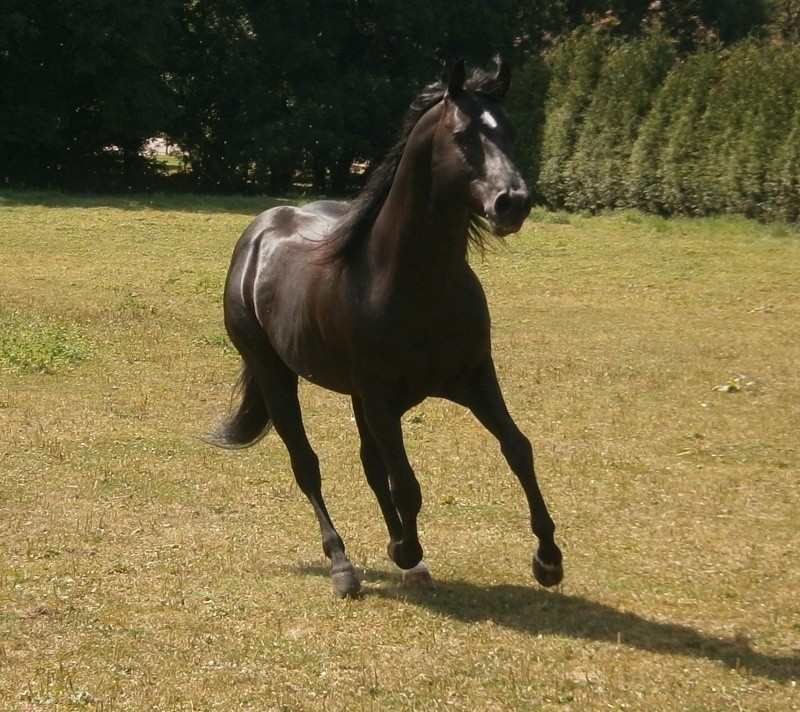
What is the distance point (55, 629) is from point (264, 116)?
31187mm

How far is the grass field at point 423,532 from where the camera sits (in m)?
5.35

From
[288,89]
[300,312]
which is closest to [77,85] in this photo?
[288,89]

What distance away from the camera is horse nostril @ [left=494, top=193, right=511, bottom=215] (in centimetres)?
527

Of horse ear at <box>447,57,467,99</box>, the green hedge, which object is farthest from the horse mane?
the green hedge

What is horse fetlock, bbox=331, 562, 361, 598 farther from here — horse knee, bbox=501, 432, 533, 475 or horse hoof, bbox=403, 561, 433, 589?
horse knee, bbox=501, 432, 533, 475

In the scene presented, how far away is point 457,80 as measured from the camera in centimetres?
566

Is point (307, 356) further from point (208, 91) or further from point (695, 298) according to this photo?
point (208, 91)

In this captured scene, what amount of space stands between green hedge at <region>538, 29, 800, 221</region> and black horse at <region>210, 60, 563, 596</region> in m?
19.4

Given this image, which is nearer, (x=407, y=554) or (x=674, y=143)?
(x=407, y=554)

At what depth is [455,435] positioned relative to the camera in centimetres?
1040

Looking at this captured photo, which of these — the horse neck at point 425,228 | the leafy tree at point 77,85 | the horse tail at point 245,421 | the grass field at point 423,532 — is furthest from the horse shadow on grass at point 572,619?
the leafy tree at point 77,85

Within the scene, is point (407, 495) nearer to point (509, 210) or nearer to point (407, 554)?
point (407, 554)

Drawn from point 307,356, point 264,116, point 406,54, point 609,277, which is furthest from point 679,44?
point 307,356

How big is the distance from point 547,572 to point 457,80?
2.34m
